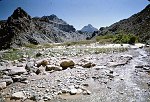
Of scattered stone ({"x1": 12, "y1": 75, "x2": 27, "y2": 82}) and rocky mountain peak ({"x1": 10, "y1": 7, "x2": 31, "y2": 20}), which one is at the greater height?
rocky mountain peak ({"x1": 10, "y1": 7, "x2": 31, "y2": 20})

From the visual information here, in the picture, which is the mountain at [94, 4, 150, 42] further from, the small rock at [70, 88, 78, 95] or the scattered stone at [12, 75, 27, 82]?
the small rock at [70, 88, 78, 95]

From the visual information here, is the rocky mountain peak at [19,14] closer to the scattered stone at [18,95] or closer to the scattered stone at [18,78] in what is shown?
the scattered stone at [18,78]

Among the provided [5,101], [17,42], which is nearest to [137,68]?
[5,101]

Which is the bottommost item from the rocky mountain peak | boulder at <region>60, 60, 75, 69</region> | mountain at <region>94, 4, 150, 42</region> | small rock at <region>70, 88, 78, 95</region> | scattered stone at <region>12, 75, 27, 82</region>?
small rock at <region>70, 88, 78, 95</region>

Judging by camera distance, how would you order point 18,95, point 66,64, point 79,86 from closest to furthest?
point 18,95, point 79,86, point 66,64

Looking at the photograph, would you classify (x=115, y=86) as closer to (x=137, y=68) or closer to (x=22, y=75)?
(x=137, y=68)

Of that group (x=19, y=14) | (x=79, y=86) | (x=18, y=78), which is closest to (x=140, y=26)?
(x=18, y=78)

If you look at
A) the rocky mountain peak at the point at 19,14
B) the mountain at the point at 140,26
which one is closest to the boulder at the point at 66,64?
the mountain at the point at 140,26

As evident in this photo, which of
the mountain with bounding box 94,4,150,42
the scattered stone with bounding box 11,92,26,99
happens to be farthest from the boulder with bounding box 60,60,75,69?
the mountain with bounding box 94,4,150,42

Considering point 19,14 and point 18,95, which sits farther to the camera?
point 19,14

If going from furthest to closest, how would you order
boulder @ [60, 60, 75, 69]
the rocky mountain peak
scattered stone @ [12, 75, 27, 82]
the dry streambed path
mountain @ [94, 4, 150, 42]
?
the rocky mountain peak, mountain @ [94, 4, 150, 42], boulder @ [60, 60, 75, 69], scattered stone @ [12, 75, 27, 82], the dry streambed path

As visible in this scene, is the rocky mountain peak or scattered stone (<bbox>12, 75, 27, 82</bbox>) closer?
scattered stone (<bbox>12, 75, 27, 82</bbox>)

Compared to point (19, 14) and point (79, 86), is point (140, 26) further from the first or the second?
point (19, 14)

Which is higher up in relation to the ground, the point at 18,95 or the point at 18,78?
the point at 18,78
